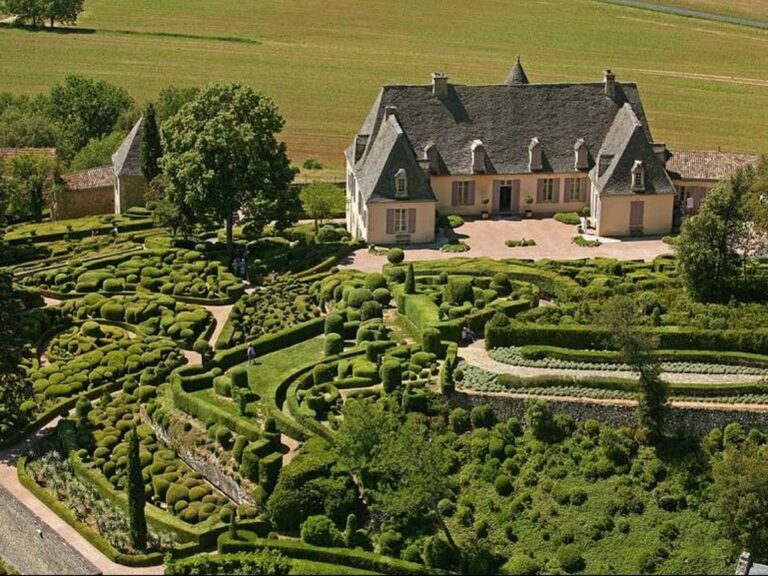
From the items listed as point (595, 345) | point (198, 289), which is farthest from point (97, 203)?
point (595, 345)

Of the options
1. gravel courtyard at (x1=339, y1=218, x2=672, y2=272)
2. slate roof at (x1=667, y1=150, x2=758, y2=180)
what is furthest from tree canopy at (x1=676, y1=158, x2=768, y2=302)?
slate roof at (x1=667, y1=150, x2=758, y2=180)

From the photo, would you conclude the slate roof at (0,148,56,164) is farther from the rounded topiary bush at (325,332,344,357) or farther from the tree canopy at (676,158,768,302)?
the tree canopy at (676,158,768,302)

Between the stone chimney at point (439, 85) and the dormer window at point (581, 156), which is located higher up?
the stone chimney at point (439, 85)

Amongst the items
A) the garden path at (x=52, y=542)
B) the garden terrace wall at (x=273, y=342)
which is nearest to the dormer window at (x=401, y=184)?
the garden terrace wall at (x=273, y=342)

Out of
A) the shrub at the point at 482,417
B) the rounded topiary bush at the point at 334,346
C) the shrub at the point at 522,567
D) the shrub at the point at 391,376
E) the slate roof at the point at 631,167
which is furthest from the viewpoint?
the slate roof at the point at 631,167

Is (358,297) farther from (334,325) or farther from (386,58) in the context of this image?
(386,58)

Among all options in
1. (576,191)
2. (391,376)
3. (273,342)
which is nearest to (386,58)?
(576,191)

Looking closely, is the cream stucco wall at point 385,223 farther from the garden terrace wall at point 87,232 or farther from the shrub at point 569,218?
the garden terrace wall at point 87,232

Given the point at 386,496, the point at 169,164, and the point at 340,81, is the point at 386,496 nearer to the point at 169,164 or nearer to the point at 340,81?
the point at 169,164
